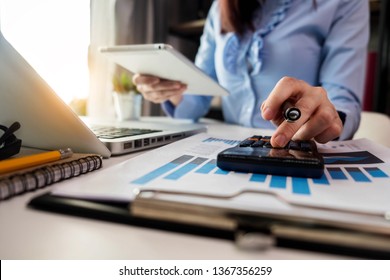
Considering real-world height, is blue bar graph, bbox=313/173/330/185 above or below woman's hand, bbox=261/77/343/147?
below

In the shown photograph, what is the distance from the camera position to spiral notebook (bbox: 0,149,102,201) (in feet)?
0.72

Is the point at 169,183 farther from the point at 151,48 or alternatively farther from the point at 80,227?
the point at 151,48

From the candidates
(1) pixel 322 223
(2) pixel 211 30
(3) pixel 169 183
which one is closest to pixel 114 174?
(3) pixel 169 183

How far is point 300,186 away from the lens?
0.23 meters

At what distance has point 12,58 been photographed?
0.92 ft

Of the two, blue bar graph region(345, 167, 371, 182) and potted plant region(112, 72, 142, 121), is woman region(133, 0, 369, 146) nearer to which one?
potted plant region(112, 72, 142, 121)

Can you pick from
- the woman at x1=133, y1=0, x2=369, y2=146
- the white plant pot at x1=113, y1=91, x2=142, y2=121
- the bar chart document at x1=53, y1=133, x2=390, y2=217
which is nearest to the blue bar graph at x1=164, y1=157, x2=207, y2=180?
the bar chart document at x1=53, y1=133, x2=390, y2=217

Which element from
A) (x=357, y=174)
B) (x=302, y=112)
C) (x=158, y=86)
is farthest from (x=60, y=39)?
(x=357, y=174)

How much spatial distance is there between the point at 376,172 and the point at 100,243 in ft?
0.81

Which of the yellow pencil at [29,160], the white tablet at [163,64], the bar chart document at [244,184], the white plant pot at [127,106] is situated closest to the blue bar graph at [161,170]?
the bar chart document at [244,184]

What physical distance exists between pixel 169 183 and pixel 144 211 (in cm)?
4

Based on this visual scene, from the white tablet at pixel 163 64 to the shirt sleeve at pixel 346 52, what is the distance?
28cm

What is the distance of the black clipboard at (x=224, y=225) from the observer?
0.15m

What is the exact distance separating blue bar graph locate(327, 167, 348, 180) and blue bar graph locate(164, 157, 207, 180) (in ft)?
0.39
